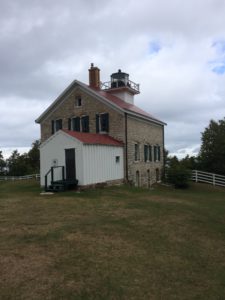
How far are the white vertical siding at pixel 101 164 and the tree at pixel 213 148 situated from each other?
46.1ft

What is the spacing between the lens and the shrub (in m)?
27.6

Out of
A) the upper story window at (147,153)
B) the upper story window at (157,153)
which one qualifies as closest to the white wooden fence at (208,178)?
the upper story window at (157,153)

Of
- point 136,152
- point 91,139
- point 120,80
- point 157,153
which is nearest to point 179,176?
point 157,153

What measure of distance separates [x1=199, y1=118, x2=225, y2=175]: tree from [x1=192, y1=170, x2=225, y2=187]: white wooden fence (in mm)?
2331

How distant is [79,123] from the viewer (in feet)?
84.3

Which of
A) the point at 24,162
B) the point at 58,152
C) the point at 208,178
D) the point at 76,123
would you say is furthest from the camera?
the point at 24,162

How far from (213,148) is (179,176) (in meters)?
7.83

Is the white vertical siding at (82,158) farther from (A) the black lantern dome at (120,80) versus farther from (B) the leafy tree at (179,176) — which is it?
(A) the black lantern dome at (120,80)

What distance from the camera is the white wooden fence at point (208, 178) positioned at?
29.9 m

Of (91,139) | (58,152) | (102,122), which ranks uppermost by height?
(102,122)

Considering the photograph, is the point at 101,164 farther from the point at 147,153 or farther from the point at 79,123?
the point at 147,153

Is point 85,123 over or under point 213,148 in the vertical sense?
over

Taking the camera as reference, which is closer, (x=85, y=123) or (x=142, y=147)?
(x=85, y=123)

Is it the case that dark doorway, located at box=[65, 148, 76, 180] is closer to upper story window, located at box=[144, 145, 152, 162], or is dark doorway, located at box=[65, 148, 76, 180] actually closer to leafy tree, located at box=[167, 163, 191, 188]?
upper story window, located at box=[144, 145, 152, 162]
